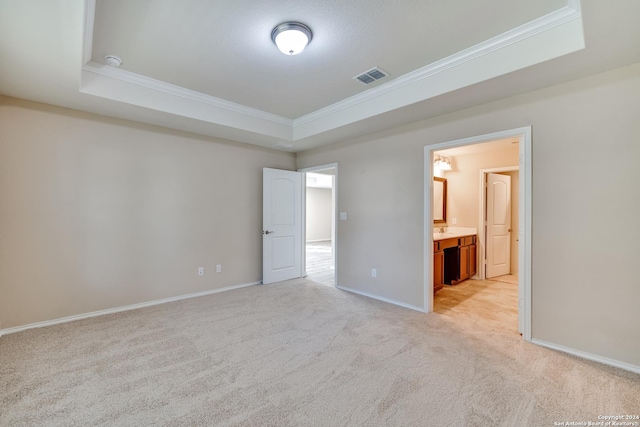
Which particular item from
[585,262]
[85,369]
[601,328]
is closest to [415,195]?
[585,262]

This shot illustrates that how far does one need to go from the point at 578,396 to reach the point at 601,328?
2.60ft

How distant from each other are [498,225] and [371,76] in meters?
4.11

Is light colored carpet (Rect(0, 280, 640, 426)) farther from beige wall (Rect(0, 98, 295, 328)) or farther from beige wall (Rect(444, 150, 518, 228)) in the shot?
beige wall (Rect(444, 150, 518, 228))

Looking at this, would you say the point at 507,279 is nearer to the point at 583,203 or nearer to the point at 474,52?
the point at 583,203

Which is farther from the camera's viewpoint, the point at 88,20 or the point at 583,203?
the point at 583,203

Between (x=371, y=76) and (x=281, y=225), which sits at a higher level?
(x=371, y=76)

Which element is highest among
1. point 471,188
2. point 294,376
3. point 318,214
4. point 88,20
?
point 88,20

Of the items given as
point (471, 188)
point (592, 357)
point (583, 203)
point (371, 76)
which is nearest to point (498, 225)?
point (471, 188)

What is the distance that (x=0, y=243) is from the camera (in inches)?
111

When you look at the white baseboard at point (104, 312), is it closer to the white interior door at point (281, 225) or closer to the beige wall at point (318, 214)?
the white interior door at point (281, 225)

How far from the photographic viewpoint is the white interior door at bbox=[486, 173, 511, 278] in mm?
5230

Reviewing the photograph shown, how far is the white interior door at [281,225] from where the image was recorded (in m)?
4.83

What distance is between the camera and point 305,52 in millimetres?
2492

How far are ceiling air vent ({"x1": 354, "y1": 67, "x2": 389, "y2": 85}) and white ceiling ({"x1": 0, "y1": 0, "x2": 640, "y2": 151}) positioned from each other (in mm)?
93
